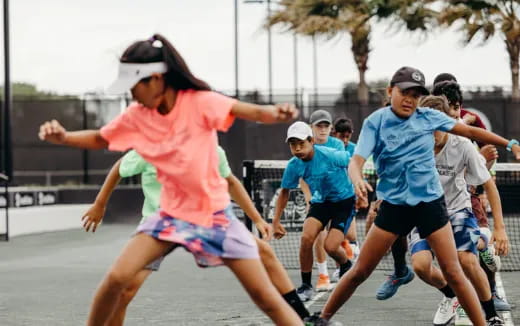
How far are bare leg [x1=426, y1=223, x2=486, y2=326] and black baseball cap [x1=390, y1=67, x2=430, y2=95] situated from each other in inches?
35.8

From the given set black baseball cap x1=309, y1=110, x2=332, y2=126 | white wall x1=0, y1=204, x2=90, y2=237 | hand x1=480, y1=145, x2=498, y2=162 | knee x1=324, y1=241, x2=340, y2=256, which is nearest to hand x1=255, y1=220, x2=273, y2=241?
hand x1=480, y1=145, x2=498, y2=162

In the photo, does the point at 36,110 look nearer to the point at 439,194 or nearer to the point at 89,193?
the point at 89,193

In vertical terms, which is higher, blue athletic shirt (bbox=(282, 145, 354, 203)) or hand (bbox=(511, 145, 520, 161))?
hand (bbox=(511, 145, 520, 161))

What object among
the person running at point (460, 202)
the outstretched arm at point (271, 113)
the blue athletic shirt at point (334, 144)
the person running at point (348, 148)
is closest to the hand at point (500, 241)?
the person running at point (460, 202)

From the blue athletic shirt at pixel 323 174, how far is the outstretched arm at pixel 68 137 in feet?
14.6

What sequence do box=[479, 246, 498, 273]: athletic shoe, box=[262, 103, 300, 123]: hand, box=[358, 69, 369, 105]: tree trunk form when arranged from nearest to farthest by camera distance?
box=[262, 103, 300, 123]: hand, box=[479, 246, 498, 273]: athletic shoe, box=[358, 69, 369, 105]: tree trunk

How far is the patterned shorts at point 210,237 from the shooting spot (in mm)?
5520

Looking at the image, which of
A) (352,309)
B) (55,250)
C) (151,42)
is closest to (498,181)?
(55,250)

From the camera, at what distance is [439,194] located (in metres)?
7.16

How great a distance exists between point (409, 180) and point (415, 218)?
0.25 meters

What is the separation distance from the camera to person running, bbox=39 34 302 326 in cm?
548

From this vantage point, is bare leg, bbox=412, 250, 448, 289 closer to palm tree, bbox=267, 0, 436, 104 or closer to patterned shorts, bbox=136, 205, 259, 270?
patterned shorts, bbox=136, 205, 259, 270

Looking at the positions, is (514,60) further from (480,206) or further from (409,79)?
(409,79)

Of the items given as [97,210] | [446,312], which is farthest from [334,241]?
[97,210]
